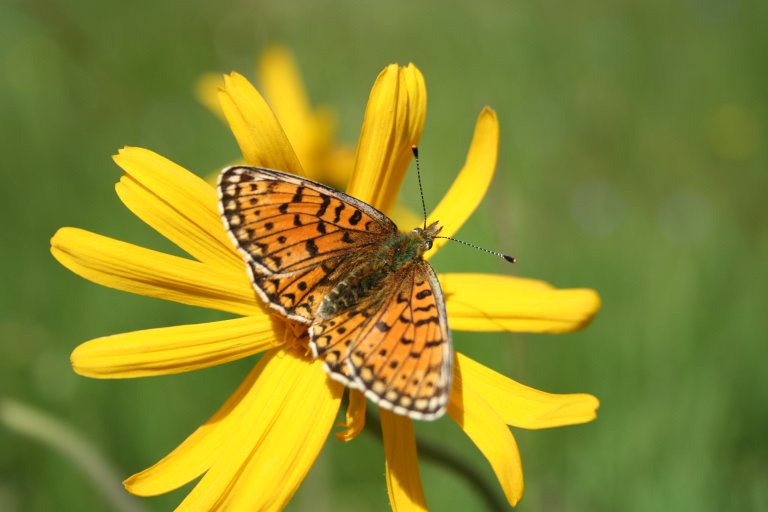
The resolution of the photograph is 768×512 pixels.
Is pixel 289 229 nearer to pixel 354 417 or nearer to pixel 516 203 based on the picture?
pixel 354 417

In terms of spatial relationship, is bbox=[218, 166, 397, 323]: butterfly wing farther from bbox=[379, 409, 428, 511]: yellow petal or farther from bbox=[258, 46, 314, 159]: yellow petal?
bbox=[258, 46, 314, 159]: yellow petal

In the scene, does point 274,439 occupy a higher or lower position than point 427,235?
lower

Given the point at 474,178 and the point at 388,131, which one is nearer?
the point at 388,131

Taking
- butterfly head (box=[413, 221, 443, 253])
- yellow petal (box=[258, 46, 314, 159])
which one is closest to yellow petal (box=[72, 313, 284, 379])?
butterfly head (box=[413, 221, 443, 253])

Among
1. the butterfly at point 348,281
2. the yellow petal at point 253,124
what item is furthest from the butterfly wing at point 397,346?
the yellow petal at point 253,124

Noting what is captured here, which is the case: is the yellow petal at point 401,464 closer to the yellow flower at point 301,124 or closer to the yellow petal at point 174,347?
the yellow petal at point 174,347

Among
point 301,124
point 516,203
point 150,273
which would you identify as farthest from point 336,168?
point 150,273
